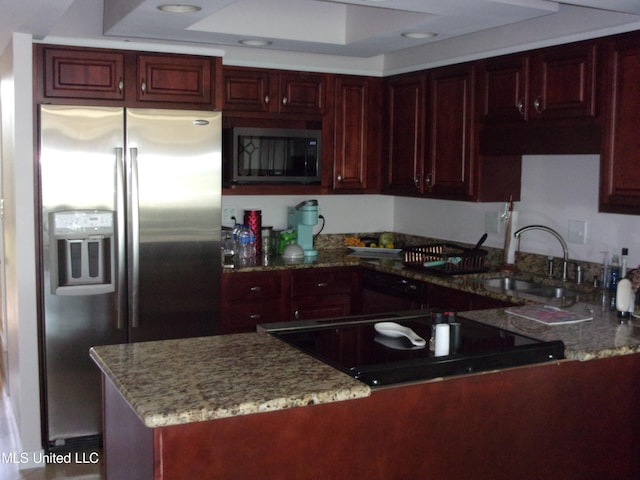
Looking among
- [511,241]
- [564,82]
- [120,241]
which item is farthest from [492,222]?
[120,241]

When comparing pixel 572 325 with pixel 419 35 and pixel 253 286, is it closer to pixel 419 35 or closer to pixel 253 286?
pixel 419 35

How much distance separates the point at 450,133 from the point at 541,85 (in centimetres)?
79

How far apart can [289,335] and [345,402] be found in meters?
0.57

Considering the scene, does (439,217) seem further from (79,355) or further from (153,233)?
Result: (79,355)

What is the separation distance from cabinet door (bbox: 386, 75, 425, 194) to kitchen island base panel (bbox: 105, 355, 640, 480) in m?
2.34

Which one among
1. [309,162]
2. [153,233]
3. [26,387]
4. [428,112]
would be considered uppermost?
[428,112]

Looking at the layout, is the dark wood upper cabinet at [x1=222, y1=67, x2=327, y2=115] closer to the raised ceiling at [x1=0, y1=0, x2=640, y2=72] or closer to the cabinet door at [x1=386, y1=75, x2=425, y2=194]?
the raised ceiling at [x1=0, y1=0, x2=640, y2=72]

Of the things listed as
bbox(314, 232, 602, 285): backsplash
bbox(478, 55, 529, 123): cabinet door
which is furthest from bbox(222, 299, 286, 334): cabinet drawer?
bbox(478, 55, 529, 123): cabinet door

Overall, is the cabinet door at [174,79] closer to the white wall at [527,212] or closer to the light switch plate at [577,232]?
the white wall at [527,212]

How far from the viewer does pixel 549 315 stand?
3.12m

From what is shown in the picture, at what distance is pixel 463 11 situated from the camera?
11.7 ft

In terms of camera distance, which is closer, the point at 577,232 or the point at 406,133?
the point at 577,232

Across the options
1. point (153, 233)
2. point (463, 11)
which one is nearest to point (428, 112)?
point (463, 11)

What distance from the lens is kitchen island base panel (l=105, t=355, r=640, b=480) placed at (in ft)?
6.88
